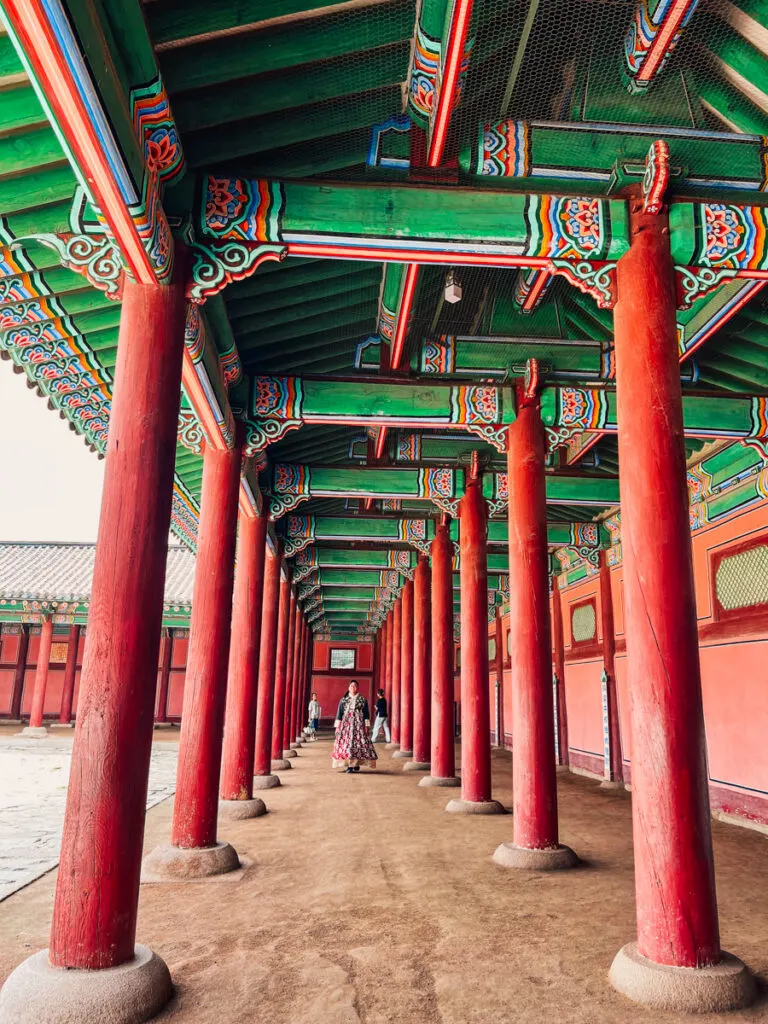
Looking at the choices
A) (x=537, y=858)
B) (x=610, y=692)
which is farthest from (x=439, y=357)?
(x=610, y=692)

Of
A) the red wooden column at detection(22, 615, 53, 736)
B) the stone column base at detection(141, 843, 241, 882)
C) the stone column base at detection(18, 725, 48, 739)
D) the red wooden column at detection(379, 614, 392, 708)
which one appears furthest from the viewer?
the red wooden column at detection(379, 614, 392, 708)

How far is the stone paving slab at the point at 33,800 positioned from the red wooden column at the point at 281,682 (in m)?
2.21

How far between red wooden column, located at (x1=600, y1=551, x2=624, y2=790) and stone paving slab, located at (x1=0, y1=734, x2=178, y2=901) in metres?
7.63

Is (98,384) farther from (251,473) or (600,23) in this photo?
(600,23)

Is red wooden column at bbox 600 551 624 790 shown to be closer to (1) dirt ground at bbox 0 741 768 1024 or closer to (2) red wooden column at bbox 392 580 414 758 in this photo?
(1) dirt ground at bbox 0 741 768 1024

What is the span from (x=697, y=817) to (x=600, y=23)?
463 cm

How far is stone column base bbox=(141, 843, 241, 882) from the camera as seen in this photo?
19.9 ft

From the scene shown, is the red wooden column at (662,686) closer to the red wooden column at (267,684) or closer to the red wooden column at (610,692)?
the red wooden column at (267,684)

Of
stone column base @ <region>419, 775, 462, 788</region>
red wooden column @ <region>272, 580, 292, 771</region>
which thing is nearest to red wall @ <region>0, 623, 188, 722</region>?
red wooden column @ <region>272, 580, 292, 771</region>

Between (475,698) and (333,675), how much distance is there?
90.1 ft

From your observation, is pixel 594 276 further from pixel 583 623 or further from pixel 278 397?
pixel 583 623

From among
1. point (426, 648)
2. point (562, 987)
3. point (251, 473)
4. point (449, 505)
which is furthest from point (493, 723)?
point (562, 987)

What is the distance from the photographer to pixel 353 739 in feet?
48.2

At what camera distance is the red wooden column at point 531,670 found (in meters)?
6.63
